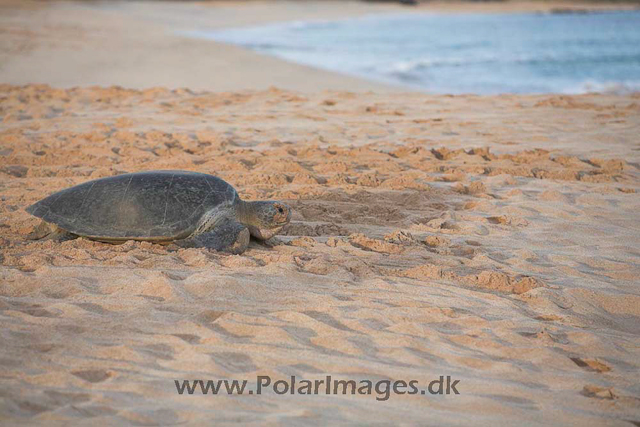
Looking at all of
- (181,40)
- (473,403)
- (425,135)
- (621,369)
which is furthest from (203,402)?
(181,40)

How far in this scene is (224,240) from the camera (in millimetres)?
4094

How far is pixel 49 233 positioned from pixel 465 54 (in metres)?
19.3

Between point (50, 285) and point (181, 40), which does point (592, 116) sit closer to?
point (50, 285)

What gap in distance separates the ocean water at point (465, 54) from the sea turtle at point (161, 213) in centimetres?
938

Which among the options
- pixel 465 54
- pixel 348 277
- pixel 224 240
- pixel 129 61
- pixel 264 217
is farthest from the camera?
pixel 465 54

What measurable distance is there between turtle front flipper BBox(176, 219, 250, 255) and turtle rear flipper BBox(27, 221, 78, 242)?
0.77m

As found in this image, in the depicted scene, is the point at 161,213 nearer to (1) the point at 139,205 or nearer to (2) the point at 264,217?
(1) the point at 139,205

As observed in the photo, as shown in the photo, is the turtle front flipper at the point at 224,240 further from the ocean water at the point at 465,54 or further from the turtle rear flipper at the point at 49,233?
the ocean water at the point at 465,54

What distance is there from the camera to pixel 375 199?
5.35 meters

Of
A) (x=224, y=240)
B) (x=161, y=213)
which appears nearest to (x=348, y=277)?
(x=224, y=240)

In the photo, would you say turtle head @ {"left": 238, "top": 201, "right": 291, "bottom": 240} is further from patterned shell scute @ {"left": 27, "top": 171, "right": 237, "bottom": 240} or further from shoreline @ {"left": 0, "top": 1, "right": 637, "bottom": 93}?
shoreline @ {"left": 0, "top": 1, "right": 637, "bottom": 93}

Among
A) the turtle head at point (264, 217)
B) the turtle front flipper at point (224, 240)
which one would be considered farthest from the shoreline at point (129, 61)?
the turtle front flipper at point (224, 240)

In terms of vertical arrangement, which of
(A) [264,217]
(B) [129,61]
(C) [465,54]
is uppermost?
(C) [465,54]

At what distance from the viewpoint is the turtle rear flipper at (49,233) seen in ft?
13.9
